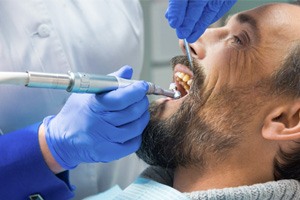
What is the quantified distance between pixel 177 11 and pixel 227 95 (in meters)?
0.28

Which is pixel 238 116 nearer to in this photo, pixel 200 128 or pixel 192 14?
pixel 200 128

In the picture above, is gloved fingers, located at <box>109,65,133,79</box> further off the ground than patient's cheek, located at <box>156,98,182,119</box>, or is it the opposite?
gloved fingers, located at <box>109,65,133,79</box>

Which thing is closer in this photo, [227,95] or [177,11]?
[177,11]

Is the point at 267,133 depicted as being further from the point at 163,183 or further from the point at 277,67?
the point at 163,183

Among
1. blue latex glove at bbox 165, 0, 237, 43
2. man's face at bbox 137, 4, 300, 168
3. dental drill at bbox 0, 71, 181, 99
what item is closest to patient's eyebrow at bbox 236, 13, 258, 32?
man's face at bbox 137, 4, 300, 168

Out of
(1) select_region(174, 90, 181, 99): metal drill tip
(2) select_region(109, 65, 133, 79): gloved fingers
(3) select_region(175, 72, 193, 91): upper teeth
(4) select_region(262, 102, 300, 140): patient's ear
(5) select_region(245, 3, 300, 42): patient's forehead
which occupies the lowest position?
(4) select_region(262, 102, 300, 140): patient's ear

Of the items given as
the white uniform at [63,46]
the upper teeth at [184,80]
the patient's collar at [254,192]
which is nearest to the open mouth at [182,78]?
the upper teeth at [184,80]

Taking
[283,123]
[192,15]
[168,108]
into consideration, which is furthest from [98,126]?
[283,123]

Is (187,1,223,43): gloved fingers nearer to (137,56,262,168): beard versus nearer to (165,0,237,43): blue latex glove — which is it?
(165,0,237,43): blue latex glove

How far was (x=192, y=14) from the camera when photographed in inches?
50.9

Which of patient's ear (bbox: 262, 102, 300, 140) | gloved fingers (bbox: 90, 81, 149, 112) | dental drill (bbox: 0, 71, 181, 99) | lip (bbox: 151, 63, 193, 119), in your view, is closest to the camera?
dental drill (bbox: 0, 71, 181, 99)

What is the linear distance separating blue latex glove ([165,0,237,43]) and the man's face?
12cm

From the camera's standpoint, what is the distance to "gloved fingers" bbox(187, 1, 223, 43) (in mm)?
1312

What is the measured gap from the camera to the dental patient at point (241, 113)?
53.8 inches
